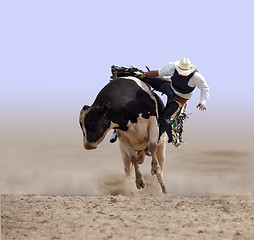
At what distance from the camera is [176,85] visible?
11219 mm

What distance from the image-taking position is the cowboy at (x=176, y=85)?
1091cm

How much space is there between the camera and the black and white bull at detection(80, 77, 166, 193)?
10.9 metres

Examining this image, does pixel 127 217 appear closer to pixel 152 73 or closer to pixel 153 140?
pixel 153 140

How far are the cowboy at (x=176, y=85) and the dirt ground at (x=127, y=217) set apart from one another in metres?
1.76

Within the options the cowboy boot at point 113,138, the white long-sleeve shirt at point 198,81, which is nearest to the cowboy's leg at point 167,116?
the white long-sleeve shirt at point 198,81

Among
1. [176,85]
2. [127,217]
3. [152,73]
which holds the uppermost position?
[152,73]

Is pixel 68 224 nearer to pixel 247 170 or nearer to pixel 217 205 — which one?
pixel 217 205

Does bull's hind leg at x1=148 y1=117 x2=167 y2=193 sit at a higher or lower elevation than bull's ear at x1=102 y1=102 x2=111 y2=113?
lower

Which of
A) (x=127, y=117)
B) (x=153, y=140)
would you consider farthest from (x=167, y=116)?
(x=127, y=117)

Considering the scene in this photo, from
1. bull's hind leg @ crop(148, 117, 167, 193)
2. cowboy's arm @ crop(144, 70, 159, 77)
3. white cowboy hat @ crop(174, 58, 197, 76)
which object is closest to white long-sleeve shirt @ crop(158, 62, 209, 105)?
white cowboy hat @ crop(174, 58, 197, 76)

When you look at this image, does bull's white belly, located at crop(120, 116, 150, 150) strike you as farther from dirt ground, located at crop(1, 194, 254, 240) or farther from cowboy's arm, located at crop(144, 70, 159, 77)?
dirt ground, located at crop(1, 194, 254, 240)

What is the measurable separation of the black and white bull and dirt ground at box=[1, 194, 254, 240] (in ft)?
3.73

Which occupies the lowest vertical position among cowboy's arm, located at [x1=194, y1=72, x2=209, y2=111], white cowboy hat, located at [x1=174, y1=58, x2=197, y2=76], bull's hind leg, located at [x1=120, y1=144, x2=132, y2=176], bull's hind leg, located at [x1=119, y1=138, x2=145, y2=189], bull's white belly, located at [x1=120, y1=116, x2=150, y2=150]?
bull's hind leg, located at [x1=120, y1=144, x2=132, y2=176]

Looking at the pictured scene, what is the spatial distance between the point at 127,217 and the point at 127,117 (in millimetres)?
2947
